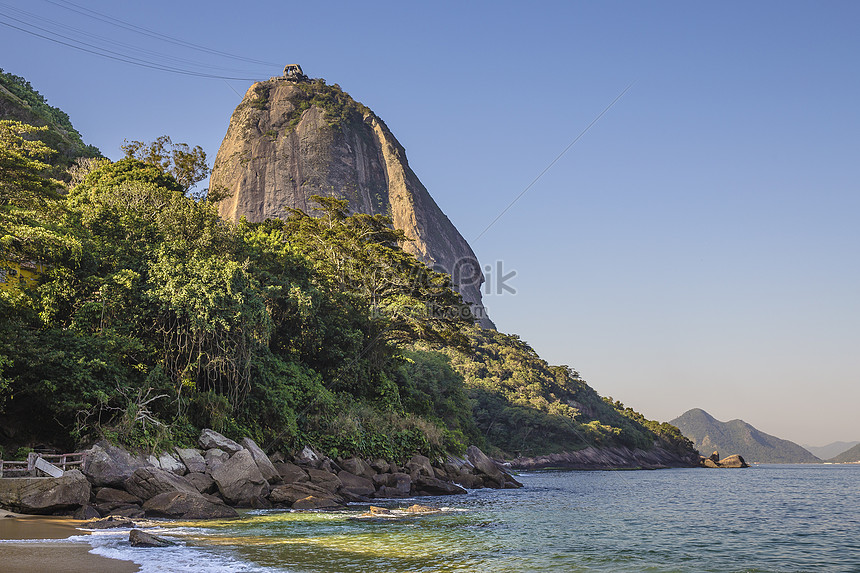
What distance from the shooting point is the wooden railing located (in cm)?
1456

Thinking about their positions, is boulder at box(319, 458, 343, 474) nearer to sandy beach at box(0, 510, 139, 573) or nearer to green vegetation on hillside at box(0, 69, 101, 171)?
sandy beach at box(0, 510, 139, 573)

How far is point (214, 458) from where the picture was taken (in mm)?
19391

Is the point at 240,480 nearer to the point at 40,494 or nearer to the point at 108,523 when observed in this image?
the point at 108,523

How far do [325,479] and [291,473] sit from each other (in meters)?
1.28

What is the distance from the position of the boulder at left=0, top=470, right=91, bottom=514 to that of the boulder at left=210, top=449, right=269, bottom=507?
4.36 m

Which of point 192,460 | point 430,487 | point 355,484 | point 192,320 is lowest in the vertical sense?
point 430,487

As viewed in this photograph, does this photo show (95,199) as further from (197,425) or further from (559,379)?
(559,379)

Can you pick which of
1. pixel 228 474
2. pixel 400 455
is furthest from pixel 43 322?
pixel 400 455

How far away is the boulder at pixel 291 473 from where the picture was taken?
2170 cm

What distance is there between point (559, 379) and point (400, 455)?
7375cm

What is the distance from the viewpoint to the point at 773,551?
557 inches

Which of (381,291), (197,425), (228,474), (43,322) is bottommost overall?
(228,474)

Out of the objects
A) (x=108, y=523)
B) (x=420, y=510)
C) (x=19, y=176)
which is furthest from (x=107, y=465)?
(x=19, y=176)

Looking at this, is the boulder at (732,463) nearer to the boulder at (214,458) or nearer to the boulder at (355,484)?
the boulder at (355,484)
